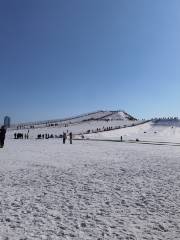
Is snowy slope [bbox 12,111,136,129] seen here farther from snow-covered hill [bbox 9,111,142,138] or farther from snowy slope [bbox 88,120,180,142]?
snowy slope [bbox 88,120,180,142]

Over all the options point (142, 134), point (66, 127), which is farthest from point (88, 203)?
point (66, 127)

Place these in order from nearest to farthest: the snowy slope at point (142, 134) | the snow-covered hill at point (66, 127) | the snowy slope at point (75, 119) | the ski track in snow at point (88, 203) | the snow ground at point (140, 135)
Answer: the ski track in snow at point (88, 203) → the snow ground at point (140, 135) → the snowy slope at point (142, 134) → the snow-covered hill at point (66, 127) → the snowy slope at point (75, 119)

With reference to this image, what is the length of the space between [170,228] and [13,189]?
22.0 feet

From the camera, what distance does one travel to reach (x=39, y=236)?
9.09 meters

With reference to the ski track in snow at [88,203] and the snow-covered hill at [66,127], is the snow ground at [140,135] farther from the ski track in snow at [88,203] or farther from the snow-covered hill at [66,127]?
the ski track in snow at [88,203]

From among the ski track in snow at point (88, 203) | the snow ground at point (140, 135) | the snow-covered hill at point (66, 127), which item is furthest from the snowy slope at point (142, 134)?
the ski track in snow at point (88, 203)

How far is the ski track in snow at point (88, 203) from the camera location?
31.5 ft

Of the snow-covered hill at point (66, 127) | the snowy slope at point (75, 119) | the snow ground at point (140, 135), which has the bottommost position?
the snow ground at point (140, 135)

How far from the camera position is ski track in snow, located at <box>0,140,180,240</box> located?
9594 mm

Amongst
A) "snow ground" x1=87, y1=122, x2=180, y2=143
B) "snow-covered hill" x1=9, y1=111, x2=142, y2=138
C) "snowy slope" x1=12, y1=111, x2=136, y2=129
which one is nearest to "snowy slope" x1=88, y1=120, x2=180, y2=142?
"snow ground" x1=87, y1=122, x2=180, y2=143

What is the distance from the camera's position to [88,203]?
12.3 metres

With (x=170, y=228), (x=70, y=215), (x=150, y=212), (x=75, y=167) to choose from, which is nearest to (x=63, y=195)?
(x=70, y=215)

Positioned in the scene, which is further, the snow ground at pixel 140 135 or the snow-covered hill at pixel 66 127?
the snow-covered hill at pixel 66 127

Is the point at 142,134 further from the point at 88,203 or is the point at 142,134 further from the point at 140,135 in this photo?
the point at 88,203
